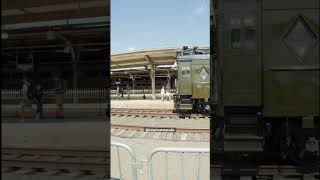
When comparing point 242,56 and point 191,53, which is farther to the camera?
point 191,53

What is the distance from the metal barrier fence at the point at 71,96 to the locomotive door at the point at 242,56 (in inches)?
102

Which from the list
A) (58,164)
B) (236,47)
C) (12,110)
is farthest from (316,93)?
(12,110)

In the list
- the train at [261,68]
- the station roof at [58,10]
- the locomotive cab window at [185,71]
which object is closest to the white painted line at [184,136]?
the train at [261,68]

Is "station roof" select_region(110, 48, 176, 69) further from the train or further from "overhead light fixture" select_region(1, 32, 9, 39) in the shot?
"overhead light fixture" select_region(1, 32, 9, 39)

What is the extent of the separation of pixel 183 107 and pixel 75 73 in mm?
12566

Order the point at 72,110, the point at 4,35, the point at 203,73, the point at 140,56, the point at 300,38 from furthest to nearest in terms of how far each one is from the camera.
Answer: the point at 203,73
the point at 140,56
the point at 300,38
the point at 72,110
the point at 4,35

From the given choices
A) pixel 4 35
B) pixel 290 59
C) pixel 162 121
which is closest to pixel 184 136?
pixel 162 121

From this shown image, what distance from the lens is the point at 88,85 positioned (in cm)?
257

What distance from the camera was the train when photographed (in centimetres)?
482

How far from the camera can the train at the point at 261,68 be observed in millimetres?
4816

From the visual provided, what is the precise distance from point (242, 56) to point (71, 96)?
2884mm

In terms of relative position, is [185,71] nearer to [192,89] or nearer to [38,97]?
[192,89]

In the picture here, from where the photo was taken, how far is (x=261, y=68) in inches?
194

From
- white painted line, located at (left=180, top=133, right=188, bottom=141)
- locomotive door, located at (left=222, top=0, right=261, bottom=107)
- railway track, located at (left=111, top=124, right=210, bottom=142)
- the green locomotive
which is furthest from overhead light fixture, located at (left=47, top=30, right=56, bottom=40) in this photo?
the green locomotive
